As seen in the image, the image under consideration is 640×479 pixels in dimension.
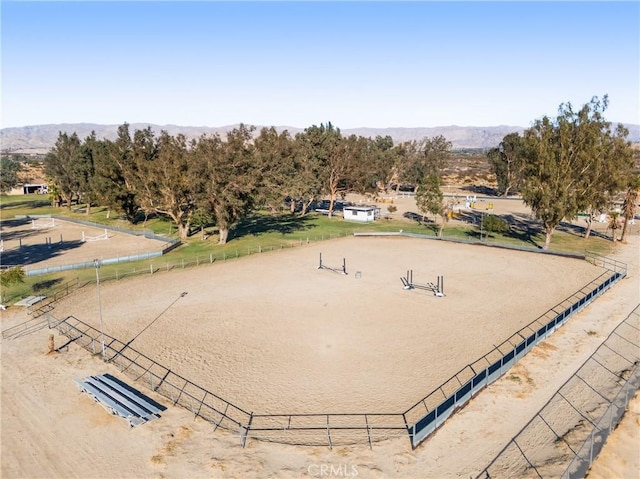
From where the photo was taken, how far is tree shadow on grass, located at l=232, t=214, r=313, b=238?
65.8 metres

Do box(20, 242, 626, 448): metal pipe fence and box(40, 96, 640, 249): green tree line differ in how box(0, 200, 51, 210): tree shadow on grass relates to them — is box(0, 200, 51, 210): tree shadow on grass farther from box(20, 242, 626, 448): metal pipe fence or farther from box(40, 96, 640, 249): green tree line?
box(20, 242, 626, 448): metal pipe fence

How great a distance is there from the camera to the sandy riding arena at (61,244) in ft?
166

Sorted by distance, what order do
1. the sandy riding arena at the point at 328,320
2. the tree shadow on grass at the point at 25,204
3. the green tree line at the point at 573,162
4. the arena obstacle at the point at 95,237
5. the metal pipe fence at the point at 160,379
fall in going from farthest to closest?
the tree shadow on grass at the point at 25,204, the arena obstacle at the point at 95,237, the green tree line at the point at 573,162, the sandy riding arena at the point at 328,320, the metal pipe fence at the point at 160,379

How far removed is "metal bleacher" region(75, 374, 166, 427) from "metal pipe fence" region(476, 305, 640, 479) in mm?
14614

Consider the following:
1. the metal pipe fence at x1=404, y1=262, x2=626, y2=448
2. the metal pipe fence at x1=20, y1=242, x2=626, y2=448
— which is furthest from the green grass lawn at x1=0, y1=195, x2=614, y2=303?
the metal pipe fence at x1=404, y1=262, x2=626, y2=448

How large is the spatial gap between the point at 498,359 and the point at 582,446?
772cm

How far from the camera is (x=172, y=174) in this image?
190ft

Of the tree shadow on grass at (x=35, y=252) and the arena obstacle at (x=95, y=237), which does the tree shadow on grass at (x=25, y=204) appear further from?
the tree shadow on grass at (x=35, y=252)

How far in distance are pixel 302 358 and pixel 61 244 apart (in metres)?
47.5

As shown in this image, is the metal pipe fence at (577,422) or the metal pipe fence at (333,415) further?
the metal pipe fence at (333,415)

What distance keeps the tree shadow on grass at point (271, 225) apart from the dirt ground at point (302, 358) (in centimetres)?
1949

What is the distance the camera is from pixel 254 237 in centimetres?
6122

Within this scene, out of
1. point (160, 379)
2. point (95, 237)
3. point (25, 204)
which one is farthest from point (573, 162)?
point (25, 204)

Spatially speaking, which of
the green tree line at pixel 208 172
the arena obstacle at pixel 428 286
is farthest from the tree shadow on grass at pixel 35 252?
the arena obstacle at pixel 428 286
